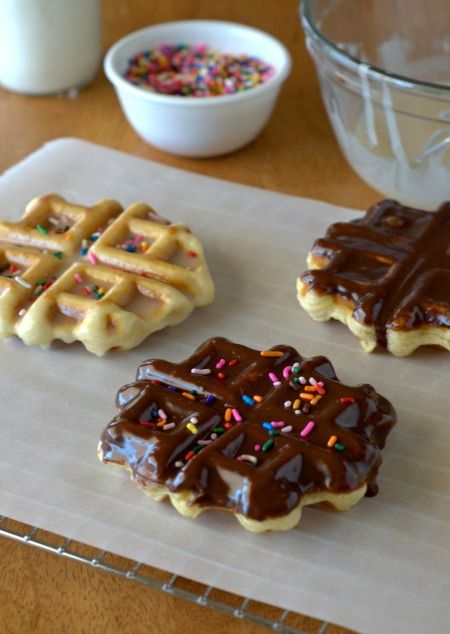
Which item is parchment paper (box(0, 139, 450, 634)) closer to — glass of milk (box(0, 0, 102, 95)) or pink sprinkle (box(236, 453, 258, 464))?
pink sprinkle (box(236, 453, 258, 464))

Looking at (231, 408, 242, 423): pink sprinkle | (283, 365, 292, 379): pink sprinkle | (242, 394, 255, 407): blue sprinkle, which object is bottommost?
(283, 365, 292, 379): pink sprinkle

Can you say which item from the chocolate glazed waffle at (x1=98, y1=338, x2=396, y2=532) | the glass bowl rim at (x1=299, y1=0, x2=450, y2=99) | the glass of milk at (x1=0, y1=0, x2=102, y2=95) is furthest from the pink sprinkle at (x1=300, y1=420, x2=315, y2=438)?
the glass of milk at (x1=0, y1=0, x2=102, y2=95)

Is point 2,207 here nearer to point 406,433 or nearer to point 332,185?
point 332,185

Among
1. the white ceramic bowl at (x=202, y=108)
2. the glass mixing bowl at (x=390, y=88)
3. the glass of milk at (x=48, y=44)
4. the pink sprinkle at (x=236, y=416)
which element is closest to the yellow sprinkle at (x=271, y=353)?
the pink sprinkle at (x=236, y=416)

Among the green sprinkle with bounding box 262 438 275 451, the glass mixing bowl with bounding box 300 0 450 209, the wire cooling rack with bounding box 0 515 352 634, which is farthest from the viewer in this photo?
the glass mixing bowl with bounding box 300 0 450 209

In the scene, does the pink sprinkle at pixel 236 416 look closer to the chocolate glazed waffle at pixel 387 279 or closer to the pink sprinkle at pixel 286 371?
the pink sprinkle at pixel 286 371

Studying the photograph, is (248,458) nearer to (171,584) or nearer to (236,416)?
(236,416)

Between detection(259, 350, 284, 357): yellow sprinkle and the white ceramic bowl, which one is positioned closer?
detection(259, 350, 284, 357): yellow sprinkle

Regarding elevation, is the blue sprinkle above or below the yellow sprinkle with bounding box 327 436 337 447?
below
